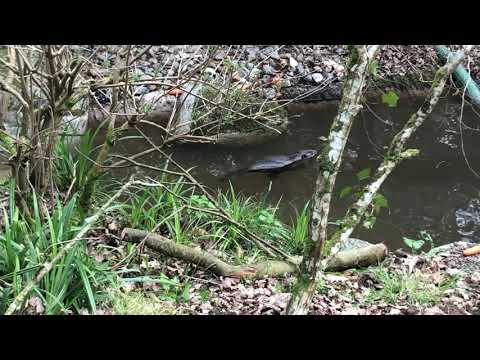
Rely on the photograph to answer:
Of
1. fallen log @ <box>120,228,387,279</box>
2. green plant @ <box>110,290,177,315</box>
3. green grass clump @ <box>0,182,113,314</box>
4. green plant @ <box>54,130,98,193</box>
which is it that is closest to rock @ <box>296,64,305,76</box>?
green plant @ <box>54,130,98,193</box>

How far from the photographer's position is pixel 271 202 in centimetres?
591

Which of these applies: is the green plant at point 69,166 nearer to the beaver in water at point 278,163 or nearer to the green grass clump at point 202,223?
the green grass clump at point 202,223

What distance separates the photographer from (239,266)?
388cm

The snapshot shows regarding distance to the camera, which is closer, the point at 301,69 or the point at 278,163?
the point at 278,163

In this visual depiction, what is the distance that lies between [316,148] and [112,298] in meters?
4.53

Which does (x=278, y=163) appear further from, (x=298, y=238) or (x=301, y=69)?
(x=301, y=69)

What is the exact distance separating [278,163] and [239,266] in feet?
8.72

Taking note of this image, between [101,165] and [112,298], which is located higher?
[101,165]

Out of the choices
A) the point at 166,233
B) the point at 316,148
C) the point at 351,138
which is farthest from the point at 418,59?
the point at 166,233

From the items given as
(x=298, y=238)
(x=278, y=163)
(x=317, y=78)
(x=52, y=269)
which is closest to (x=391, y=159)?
(x=52, y=269)

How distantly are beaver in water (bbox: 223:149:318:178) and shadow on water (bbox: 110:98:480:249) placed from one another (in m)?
0.07

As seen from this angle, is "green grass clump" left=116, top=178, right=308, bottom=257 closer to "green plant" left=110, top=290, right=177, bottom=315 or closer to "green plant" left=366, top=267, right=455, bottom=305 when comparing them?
"green plant" left=366, top=267, right=455, bottom=305

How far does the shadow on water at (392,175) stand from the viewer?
5.70 m
